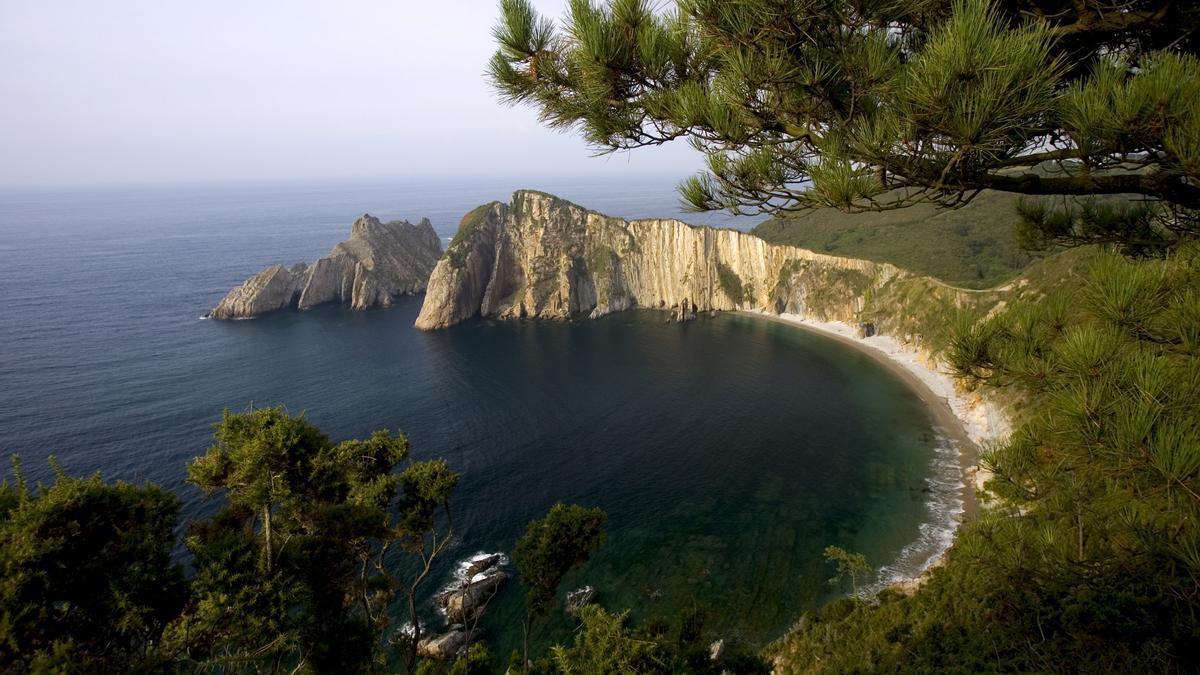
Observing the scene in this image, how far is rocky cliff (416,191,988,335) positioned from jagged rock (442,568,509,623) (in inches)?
2028

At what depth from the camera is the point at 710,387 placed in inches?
1898

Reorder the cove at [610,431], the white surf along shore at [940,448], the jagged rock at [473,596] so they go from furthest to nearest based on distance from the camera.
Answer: the cove at [610,431] < the white surf along shore at [940,448] < the jagged rock at [473,596]

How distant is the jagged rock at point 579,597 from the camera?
23.2m

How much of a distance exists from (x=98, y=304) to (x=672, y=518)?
276ft

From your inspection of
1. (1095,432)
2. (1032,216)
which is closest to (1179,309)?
(1095,432)

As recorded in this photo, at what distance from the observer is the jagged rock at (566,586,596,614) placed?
23203 millimetres

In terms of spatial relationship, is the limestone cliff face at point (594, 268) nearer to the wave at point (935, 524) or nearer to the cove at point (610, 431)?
the cove at point (610, 431)

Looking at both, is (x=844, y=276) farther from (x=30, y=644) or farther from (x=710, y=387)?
(x=30, y=644)

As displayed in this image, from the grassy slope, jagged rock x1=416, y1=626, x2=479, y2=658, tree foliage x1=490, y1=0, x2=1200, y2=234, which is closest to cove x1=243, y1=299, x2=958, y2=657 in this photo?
jagged rock x1=416, y1=626, x2=479, y2=658

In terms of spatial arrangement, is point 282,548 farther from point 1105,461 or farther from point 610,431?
point 610,431

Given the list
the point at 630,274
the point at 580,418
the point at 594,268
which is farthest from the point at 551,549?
the point at 630,274

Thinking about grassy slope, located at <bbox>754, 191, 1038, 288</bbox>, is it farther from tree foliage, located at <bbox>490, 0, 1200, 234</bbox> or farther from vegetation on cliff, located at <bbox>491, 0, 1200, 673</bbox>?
tree foliage, located at <bbox>490, 0, 1200, 234</bbox>

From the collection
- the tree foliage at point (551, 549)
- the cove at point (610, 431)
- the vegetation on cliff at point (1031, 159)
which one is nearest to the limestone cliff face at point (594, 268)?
the cove at point (610, 431)

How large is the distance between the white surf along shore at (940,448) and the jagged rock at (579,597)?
11813 mm
